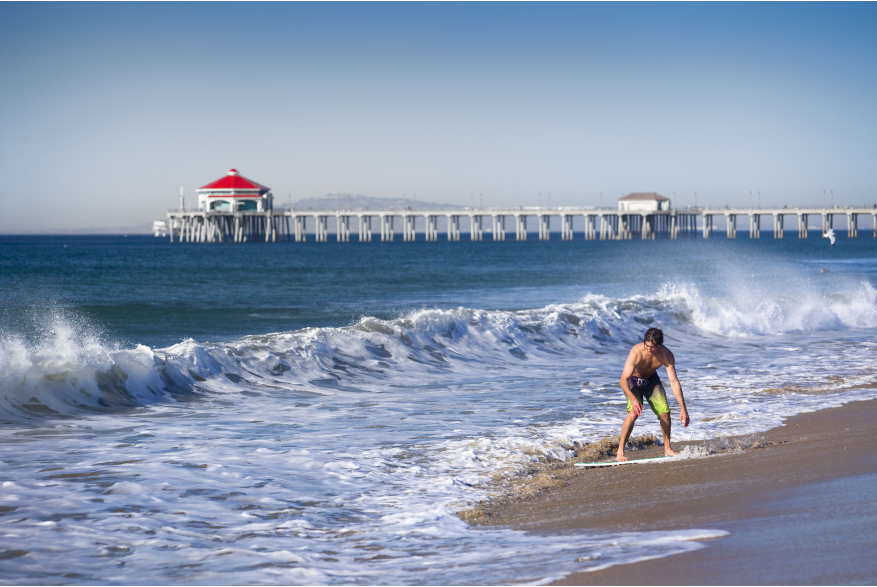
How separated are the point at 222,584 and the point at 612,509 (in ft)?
8.74

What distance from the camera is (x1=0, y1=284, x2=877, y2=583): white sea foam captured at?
441 centimetres

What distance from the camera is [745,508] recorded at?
5.04m

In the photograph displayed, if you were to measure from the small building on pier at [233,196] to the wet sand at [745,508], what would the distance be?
4222 inches

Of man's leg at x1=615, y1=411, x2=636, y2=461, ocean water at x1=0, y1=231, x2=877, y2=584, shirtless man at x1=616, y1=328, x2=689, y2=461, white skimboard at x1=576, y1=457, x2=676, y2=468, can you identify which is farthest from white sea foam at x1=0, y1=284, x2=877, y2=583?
shirtless man at x1=616, y1=328, x2=689, y2=461

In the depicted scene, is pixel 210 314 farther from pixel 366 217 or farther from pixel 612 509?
pixel 366 217

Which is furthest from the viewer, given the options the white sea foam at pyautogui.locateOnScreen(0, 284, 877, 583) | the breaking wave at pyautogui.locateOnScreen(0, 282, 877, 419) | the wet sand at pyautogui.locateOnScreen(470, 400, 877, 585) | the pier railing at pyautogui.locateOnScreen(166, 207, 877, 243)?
the pier railing at pyautogui.locateOnScreen(166, 207, 877, 243)

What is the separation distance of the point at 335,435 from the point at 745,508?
4134 mm

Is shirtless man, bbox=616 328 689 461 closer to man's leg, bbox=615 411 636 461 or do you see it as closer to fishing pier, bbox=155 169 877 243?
man's leg, bbox=615 411 636 461

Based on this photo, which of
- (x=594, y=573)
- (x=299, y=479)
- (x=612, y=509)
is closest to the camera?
(x=594, y=573)

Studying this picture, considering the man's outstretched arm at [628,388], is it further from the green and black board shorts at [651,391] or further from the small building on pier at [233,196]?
the small building on pier at [233,196]

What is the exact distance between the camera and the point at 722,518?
4.84 meters

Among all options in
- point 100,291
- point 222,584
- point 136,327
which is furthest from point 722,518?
point 100,291

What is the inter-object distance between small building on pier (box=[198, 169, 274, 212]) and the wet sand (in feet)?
352

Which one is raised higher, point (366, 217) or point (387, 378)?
point (366, 217)
